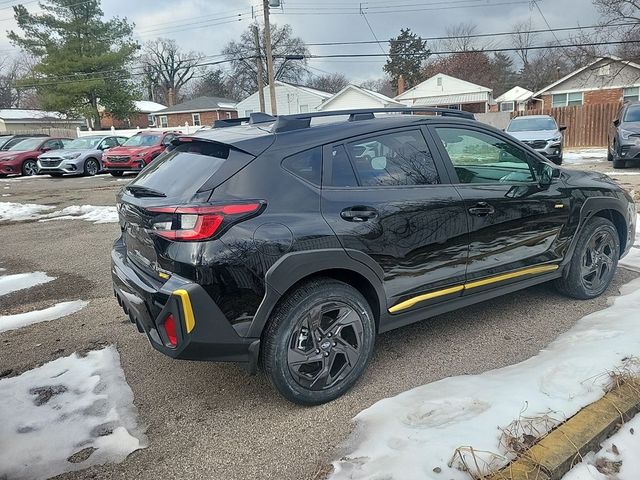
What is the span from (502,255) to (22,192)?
1457cm

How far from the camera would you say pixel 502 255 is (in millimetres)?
3779

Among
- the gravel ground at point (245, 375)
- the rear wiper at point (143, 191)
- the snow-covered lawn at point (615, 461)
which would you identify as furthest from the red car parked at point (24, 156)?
the snow-covered lawn at point (615, 461)

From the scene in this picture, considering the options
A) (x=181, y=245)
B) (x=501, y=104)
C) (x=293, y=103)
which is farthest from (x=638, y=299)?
(x=501, y=104)

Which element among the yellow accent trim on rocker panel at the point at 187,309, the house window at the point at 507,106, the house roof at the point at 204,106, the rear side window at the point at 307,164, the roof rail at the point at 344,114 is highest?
the house roof at the point at 204,106

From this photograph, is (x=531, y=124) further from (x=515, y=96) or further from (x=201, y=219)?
(x=515, y=96)

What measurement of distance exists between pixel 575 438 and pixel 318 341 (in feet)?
4.67

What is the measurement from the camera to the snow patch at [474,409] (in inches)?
95.0

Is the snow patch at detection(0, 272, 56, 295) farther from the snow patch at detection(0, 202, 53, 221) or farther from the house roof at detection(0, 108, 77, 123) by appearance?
the house roof at detection(0, 108, 77, 123)

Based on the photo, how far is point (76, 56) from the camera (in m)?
36.6

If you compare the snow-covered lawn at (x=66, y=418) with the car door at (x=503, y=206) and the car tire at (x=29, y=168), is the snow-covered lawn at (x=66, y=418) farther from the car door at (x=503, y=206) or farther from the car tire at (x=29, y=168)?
the car tire at (x=29, y=168)

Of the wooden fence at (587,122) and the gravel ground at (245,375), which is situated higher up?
the wooden fence at (587,122)

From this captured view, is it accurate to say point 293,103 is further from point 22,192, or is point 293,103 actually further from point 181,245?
point 181,245

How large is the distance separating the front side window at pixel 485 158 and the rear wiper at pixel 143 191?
6.71 ft

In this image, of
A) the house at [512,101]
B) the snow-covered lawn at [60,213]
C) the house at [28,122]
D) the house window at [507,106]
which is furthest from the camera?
the house at [28,122]
